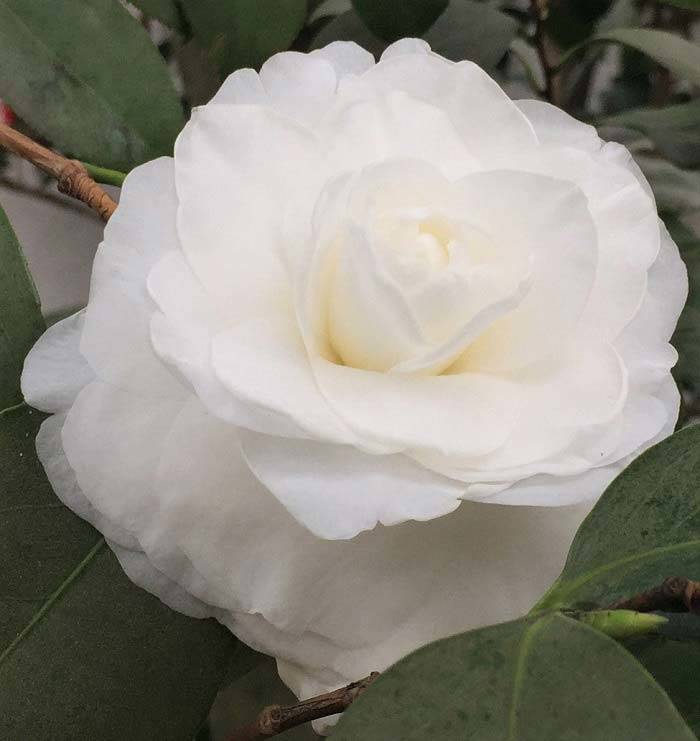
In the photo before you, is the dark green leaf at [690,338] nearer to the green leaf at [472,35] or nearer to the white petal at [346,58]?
the green leaf at [472,35]

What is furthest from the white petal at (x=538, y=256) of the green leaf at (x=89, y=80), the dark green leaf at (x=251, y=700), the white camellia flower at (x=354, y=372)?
the dark green leaf at (x=251, y=700)

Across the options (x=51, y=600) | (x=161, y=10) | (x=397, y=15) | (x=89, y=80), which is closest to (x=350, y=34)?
(x=397, y=15)

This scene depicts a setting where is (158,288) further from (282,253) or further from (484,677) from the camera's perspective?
(484,677)

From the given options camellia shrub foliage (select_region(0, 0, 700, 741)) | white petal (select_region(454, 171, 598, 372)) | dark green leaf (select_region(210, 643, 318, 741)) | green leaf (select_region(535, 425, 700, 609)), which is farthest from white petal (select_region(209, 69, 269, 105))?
dark green leaf (select_region(210, 643, 318, 741))

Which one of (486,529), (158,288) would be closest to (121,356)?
(158,288)

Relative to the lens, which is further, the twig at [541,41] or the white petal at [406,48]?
the twig at [541,41]

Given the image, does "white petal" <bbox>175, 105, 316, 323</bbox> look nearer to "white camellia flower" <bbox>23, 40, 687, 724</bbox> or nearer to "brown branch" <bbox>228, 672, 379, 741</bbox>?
"white camellia flower" <bbox>23, 40, 687, 724</bbox>
